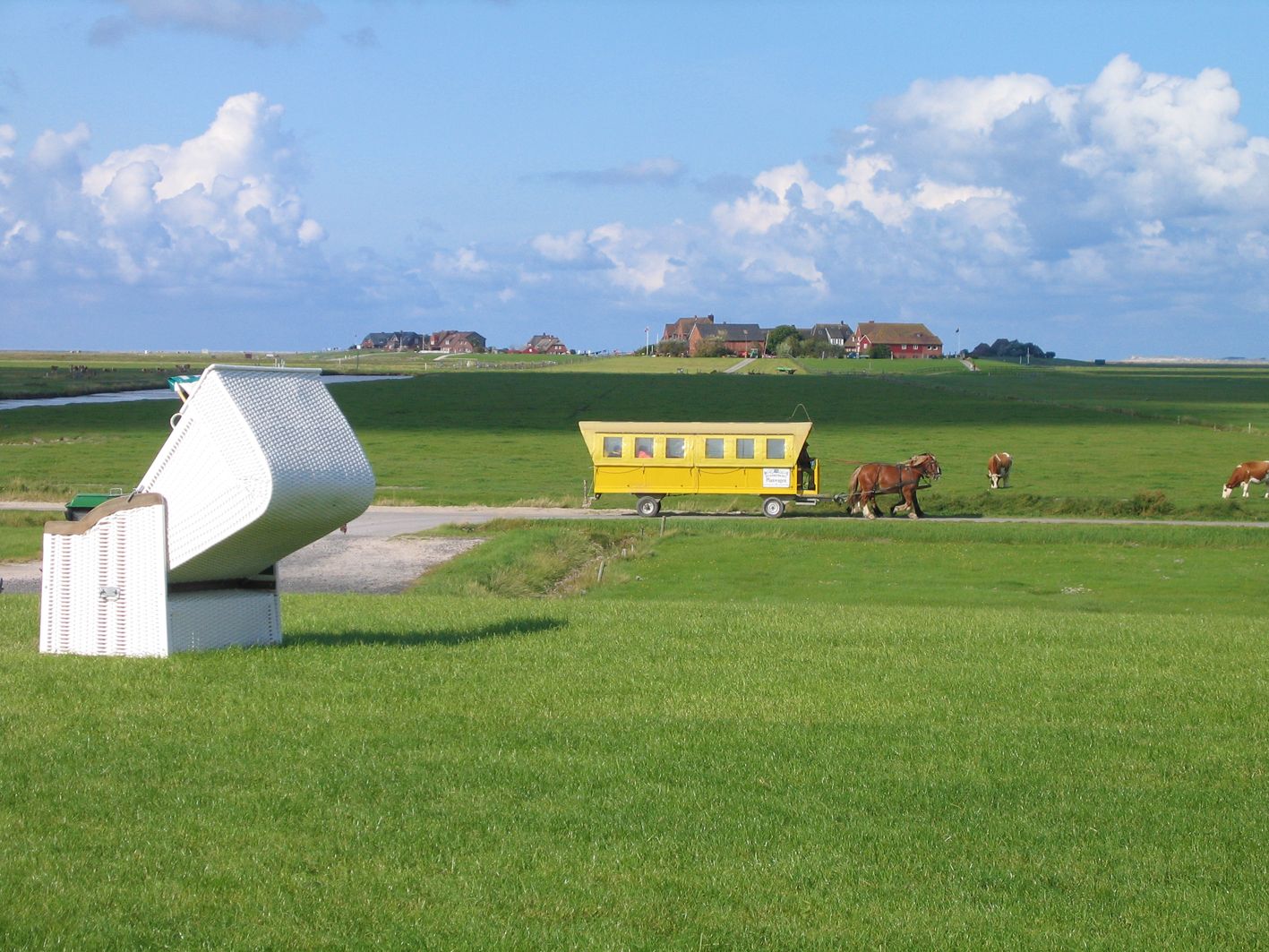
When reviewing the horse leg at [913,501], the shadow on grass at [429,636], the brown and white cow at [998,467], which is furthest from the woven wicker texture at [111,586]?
the brown and white cow at [998,467]

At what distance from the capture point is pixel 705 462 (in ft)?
147

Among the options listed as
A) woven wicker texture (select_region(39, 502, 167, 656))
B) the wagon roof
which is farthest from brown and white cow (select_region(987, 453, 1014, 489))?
woven wicker texture (select_region(39, 502, 167, 656))

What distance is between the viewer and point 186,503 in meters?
12.6

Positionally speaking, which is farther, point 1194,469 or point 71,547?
A: point 1194,469

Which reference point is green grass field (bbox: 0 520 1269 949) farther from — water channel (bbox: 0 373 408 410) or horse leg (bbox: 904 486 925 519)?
water channel (bbox: 0 373 408 410)

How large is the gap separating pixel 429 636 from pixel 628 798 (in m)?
7.01

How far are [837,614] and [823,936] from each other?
40.8ft

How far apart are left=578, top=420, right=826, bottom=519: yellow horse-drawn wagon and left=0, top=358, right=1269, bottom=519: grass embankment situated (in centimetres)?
311

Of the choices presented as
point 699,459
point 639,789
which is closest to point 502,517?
point 699,459

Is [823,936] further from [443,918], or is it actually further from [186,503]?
[186,503]

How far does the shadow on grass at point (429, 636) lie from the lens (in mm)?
14672

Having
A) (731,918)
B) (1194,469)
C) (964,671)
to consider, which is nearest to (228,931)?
(731,918)

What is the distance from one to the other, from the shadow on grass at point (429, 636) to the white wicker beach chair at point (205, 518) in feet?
4.55

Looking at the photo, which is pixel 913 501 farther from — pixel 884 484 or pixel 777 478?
pixel 777 478
